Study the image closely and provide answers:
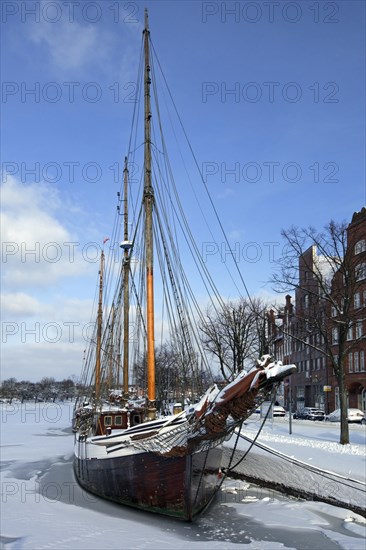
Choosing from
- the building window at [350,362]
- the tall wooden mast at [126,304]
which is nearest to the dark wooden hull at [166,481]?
the tall wooden mast at [126,304]

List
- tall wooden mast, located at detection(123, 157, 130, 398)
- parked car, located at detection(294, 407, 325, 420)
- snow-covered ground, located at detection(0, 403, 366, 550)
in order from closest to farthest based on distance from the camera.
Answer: snow-covered ground, located at detection(0, 403, 366, 550), tall wooden mast, located at detection(123, 157, 130, 398), parked car, located at detection(294, 407, 325, 420)

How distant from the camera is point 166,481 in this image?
14875 mm

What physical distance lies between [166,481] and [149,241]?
358 inches

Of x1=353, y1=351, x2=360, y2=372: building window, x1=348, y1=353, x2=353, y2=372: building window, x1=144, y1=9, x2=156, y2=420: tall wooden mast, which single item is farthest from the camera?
x1=348, y1=353, x2=353, y2=372: building window

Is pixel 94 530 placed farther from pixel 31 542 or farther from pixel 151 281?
pixel 151 281

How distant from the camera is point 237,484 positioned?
66.5ft

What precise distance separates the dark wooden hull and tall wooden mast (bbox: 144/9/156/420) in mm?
2988

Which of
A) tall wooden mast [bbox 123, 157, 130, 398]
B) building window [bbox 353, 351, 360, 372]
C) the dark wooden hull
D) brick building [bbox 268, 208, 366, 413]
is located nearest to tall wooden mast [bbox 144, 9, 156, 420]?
the dark wooden hull

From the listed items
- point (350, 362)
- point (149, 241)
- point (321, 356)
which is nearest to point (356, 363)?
point (350, 362)

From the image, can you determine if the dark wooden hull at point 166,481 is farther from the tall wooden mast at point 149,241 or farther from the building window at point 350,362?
the building window at point 350,362

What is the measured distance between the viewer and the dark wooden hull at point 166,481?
47.8 feet

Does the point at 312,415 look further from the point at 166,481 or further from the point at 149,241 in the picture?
the point at 166,481

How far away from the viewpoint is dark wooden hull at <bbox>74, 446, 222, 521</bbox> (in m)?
14.6

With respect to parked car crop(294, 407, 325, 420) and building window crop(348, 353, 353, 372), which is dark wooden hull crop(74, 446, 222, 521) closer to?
parked car crop(294, 407, 325, 420)
